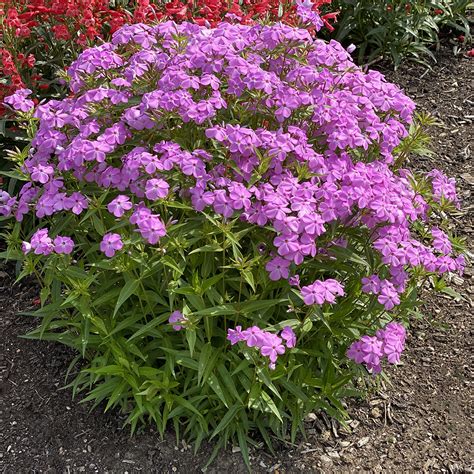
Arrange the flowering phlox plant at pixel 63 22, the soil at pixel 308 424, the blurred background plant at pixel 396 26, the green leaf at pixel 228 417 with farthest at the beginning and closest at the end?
the blurred background plant at pixel 396 26 < the flowering phlox plant at pixel 63 22 < the soil at pixel 308 424 < the green leaf at pixel 228 417

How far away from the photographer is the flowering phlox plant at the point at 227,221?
2721 mm

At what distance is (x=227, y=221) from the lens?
2779 millimetres

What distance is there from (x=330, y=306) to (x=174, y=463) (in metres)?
0.94

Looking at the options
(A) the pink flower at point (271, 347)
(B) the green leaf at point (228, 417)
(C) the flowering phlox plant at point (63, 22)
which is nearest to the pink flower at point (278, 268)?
(A) the pink flower at point (271, 347)

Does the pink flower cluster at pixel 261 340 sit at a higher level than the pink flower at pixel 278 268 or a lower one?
lower

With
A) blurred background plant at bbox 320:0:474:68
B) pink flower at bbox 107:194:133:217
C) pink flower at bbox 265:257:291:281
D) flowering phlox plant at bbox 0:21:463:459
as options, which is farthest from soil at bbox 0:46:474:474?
blurred background plant at bbox 320:0:474:68

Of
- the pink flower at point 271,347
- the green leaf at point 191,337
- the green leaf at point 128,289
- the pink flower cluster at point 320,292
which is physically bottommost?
the green leaf at point 128,289

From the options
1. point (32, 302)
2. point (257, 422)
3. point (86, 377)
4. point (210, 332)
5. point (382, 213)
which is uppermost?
point (382, 213)

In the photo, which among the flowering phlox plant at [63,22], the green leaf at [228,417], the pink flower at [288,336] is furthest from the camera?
the flowering phlox plant at [63,22]

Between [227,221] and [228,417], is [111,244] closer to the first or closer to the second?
[227,221]

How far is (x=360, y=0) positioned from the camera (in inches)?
212

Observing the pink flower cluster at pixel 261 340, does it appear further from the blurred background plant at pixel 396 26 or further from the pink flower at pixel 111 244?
the blurred background plant at pixel 396 26

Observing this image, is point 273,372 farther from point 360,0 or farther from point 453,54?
point 453,54

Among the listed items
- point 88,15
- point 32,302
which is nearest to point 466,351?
point 32,302
